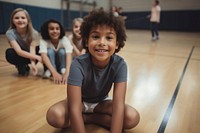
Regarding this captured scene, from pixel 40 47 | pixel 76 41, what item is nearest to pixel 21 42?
pixel 40 47

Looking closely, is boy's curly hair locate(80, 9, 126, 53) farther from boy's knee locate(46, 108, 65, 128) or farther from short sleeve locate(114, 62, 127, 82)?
boy's knee locate(46, 108, 65, 128)

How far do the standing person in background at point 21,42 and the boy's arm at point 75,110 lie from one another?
113 cm

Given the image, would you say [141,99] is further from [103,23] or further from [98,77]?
[103,23]

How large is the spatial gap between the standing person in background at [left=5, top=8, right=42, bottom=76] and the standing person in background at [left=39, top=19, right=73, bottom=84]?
0.11 m

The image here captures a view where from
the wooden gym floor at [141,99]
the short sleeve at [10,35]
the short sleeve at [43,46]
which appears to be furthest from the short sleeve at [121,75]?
the short sleeve at [10,35]

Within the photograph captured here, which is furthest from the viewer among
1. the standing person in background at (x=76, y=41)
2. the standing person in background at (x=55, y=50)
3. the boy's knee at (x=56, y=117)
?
the standing person in background at (x=76, y=41)

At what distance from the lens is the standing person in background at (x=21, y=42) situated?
1.91m

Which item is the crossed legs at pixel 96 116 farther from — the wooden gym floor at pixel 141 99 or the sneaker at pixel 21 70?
the sneaker at pixel 21 70

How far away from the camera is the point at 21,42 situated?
6.61ft

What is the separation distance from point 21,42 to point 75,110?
1.42 m

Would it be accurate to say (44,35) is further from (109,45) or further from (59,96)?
(109,45)

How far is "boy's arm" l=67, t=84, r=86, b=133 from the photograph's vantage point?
86cm

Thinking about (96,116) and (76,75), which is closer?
(76,75)

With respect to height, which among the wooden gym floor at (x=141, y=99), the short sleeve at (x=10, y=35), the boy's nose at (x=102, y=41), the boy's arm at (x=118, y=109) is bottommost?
the wooden gym floor at (x=141, y=99)
